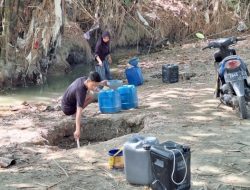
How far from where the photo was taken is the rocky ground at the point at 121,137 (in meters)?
4.69

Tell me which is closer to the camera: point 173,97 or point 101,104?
point 101,104

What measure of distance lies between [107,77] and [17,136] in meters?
3.93

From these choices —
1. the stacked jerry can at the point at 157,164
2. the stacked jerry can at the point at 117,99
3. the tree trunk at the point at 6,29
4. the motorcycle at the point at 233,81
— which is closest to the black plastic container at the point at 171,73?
the stacked jerry can at the point at 117,99

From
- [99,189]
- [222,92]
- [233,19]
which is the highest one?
[233,19]

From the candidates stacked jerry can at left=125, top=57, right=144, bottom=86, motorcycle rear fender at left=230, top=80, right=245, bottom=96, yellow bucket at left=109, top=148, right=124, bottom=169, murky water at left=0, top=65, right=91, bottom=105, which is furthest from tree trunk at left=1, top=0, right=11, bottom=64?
yellow bucket at left=109, top=148, right=124, bottom=169

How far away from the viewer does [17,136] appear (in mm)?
6707

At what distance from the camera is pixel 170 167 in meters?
4.00

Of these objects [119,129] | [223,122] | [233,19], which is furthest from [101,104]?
[233,19]

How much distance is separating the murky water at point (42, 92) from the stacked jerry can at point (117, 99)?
9.89 ft

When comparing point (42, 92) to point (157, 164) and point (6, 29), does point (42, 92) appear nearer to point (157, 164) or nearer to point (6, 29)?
point (6, 29)

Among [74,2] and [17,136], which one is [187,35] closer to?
[74,2]

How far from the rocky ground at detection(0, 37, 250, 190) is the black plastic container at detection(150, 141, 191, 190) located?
0.30m

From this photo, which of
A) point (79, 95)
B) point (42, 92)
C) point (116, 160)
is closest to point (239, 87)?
point (79, 95)

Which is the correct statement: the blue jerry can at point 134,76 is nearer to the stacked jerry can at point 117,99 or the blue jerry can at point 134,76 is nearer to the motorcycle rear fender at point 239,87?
the stacked jerry can at point 117,99
